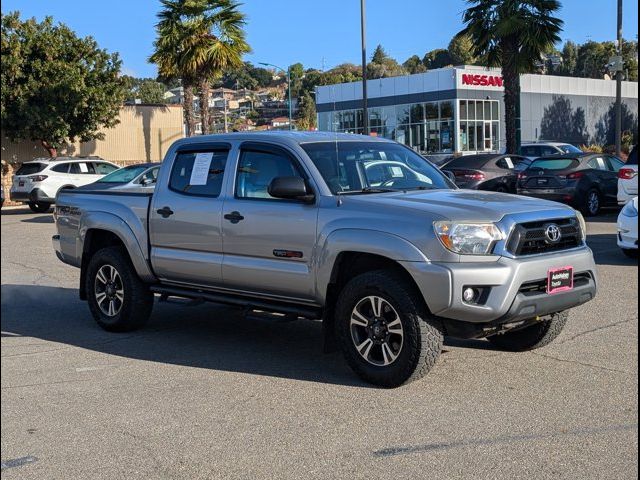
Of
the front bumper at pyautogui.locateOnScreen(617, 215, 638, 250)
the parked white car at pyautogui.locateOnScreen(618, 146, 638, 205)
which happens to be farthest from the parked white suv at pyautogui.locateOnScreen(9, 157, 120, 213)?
the front bumper at pyautogui.locateOnScreen(617, 215, 638, 250)

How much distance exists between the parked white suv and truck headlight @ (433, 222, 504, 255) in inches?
771

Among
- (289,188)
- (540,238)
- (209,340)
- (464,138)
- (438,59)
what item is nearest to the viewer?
(540,238)

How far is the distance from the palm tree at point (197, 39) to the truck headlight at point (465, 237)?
26213 mm

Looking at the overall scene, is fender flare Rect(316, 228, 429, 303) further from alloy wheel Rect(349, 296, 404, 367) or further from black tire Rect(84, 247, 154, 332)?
black tire Rect(84, 247, 154, 332)

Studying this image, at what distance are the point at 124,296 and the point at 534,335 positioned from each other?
148 inches

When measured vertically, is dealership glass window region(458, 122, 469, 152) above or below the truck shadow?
above

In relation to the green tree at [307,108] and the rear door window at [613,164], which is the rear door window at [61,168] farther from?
the green tree at [307,108]

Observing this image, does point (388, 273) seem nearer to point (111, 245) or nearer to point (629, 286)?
point (111, 245)

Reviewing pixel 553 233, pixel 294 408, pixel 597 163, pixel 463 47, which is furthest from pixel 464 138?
pixel 294 408

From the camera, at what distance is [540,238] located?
5570mm

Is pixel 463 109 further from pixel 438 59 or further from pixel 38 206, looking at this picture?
pixel 438 59

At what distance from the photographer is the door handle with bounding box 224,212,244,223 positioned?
6.46 m

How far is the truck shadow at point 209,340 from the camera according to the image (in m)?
6.25

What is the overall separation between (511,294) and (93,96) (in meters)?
28.7
